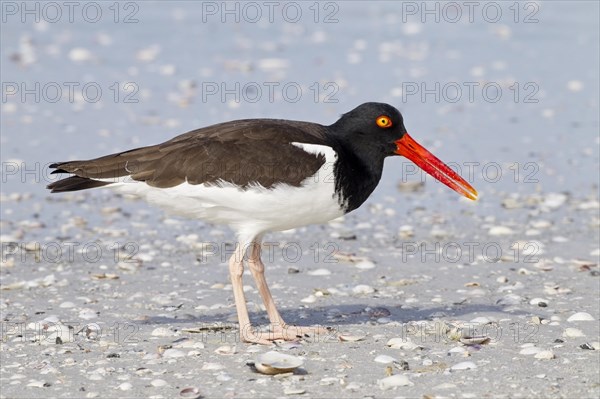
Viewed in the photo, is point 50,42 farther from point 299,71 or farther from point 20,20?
point 299,71

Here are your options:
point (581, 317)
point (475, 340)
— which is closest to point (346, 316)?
point (475, 340)

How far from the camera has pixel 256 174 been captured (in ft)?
22.5

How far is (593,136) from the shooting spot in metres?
13.6

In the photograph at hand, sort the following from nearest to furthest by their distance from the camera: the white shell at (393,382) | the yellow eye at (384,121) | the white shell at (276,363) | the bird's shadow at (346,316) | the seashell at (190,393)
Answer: the seashell at (190,393) < the white shell at (393,382) < the white shell at (276,363) < the yellow eye at (384,121) < the bird's shadow at (346,316)

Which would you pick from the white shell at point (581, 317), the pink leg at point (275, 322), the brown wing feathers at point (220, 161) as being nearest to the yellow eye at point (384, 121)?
the brown wing feathers at point (220, 161)

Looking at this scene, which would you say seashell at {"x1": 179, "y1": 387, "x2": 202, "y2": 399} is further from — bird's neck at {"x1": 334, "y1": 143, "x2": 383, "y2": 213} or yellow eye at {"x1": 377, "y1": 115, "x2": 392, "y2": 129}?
yellow eye at {"x1": 377, "y1": 115, "x2": 392, "y2": 129}

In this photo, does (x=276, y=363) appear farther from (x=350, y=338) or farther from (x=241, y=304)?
(x=241, y=304)

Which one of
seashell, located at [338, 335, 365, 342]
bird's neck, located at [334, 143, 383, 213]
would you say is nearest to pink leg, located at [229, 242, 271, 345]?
seashell, located at [338, 335, 365, 342]

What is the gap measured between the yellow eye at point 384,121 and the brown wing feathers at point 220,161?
0.44 meters

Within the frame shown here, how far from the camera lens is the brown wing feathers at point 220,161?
270 inches

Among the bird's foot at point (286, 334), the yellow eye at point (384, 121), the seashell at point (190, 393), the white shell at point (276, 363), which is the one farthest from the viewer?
the yellow eye at point (384, 121)

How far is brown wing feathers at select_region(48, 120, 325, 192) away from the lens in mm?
6863

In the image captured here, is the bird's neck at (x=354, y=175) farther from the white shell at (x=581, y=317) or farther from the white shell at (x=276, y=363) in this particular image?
the white shell at (x=581, y=317)

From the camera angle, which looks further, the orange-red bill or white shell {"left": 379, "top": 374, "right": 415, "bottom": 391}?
the orange-red bill
